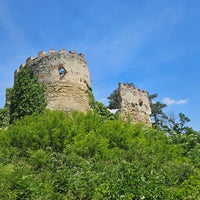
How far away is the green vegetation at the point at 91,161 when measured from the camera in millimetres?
8445

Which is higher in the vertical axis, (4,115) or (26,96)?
(4,115)

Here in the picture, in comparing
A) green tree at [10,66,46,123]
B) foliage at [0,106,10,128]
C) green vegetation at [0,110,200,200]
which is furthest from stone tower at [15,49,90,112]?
foliage at [0,106,10,128]

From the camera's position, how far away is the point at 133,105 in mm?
21672

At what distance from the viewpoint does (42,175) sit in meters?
10.2

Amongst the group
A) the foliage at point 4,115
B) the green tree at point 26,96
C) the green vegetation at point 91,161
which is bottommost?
the green vegetation at point 91,161

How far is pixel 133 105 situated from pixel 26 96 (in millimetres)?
6728

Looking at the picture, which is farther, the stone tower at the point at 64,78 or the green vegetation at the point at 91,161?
the stone tower at the point at 64,78

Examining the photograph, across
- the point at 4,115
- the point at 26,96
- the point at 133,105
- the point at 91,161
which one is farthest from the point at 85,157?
the point at 4,115

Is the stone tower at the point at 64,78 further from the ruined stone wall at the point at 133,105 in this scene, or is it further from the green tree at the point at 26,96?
the ruined stone wall at the point at 133,105

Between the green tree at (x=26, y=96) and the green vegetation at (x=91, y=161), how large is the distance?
3.62ft

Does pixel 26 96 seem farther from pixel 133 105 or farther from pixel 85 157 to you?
pixel 133 105

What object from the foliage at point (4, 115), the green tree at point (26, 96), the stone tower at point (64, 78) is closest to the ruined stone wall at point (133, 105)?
the stone tower at point (64, 78)

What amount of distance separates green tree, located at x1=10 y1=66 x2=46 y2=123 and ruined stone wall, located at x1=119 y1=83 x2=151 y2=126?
516cm

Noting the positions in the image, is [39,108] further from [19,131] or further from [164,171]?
[164,171]
